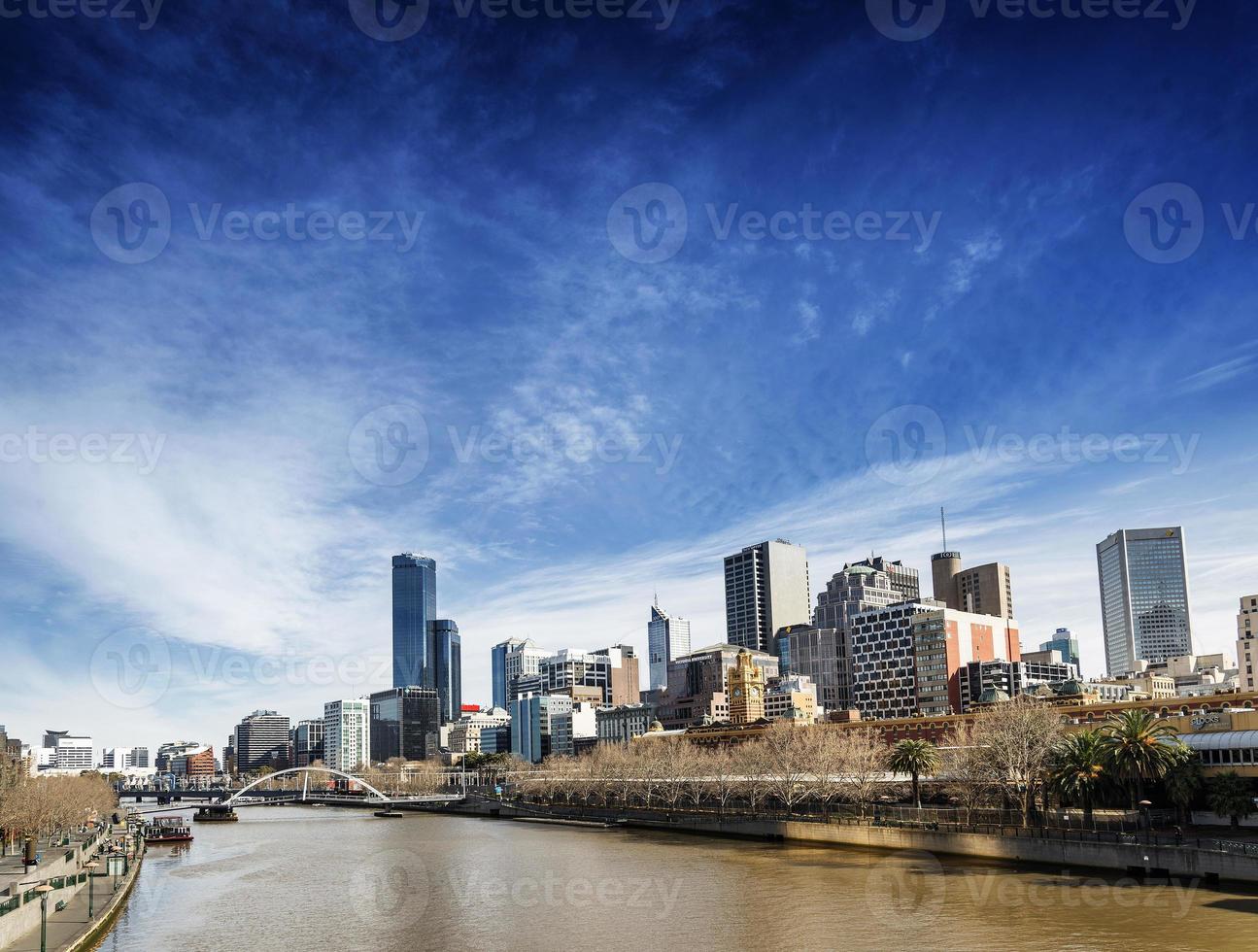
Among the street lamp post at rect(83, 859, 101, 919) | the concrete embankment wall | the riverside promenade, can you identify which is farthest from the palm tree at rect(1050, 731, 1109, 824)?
the street lamp post at rect(83, 859, 101, 919)

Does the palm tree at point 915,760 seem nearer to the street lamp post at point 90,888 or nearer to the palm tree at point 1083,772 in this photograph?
the palm tree at point 1083,772

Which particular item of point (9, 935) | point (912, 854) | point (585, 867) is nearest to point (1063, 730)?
point (912, 854)

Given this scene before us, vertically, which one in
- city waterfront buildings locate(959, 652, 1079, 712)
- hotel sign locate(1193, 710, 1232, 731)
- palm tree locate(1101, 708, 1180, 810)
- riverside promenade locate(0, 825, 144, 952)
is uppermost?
city waterfront buildings locate(959, 652, 1079, 712)

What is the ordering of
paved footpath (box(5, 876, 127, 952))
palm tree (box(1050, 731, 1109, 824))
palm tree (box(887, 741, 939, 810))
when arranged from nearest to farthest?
paved footpath (box(5, 876, 127, 952)), palm tree (box(1050, 731, 1109, 824)), palm tree (box(887, 741, 939, 810))

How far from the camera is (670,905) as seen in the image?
2370 inches

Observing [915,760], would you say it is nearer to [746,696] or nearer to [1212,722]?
[1212,722]

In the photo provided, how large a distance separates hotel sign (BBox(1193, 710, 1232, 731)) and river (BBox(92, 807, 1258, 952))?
65.2 ft

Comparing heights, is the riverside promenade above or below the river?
above

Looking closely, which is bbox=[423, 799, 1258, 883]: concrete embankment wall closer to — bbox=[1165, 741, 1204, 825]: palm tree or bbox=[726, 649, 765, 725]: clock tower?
bbox=[1165, 741, 1204, 825]: palm tree

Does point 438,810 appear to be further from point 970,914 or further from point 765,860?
point 970,914

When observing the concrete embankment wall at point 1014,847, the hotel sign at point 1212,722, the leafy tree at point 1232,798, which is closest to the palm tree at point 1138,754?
the leafy tree at point 1232,798

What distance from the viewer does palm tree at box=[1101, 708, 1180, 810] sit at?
233ft

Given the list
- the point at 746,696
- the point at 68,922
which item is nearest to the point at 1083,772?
the point at 68,922

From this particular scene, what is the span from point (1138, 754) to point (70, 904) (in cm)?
6393
